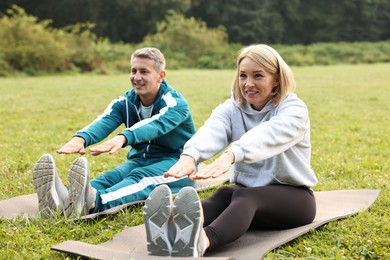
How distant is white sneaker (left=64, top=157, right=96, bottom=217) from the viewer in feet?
14.1

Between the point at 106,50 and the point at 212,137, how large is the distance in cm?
2784

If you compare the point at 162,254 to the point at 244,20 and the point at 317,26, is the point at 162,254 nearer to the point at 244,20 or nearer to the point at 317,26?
the point at 244,20

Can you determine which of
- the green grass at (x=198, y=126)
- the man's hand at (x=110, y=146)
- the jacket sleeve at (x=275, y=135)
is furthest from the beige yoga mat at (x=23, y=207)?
the jacket sleeve at (x=275, y=135)

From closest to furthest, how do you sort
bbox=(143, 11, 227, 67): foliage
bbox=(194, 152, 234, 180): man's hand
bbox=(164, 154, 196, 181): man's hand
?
bbox=(194, 152, 234, 180): man's hand → bbox=(164, 154, 196, 181): man's hand → bbox=(143, 11, 227, 67): foliage

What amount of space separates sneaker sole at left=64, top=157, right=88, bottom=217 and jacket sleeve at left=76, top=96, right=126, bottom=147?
1.64ft

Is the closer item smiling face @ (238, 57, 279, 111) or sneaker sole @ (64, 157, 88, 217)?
smiling face @ (238, 57, 279, 111)

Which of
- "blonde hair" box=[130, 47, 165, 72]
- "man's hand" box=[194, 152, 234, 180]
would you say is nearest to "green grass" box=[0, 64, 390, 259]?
"man's hand" box=[194, 152, 234, 180]

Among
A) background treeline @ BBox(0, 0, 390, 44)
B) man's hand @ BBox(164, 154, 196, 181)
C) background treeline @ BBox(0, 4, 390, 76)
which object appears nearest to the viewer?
man's hand @ BBox(164, 154, 196, 181)

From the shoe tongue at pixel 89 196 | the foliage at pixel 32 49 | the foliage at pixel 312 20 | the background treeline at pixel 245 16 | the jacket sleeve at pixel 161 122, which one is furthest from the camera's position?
the foliage at pixel 312 20

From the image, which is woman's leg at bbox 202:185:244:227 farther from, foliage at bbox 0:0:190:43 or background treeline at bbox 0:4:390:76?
foliage at bbox 0:0:190:43

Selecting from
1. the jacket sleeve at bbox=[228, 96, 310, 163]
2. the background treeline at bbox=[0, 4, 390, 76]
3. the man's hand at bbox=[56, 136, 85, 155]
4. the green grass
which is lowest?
the background treeline at bbox=[0, 4, 390, 76]

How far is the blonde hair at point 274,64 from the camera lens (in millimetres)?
3932

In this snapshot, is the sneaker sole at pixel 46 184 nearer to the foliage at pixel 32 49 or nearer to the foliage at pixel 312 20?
the foliage at pixel 32 49

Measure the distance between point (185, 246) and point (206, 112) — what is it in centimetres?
856
